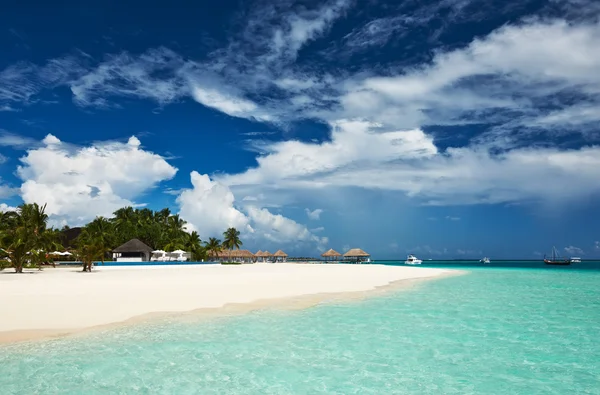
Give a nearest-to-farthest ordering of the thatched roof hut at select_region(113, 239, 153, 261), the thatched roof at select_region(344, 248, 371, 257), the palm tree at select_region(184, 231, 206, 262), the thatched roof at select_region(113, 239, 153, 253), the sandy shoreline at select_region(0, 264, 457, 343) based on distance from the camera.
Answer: the sandy shoreline at select_region(0, 264, 457, 343), the thatched roof at select_region(113, 239, 153, 253), the thatched roof hut at select_region(113, 239, 153, 261), the palm tree at select_region(184, 231, 206, 262), the thatched roof at select_region(344, 248, 371, 257)

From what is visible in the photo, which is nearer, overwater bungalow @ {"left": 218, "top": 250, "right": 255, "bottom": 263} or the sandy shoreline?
the sandy shoreline

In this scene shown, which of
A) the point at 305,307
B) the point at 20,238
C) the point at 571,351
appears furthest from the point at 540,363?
the point at 20,238

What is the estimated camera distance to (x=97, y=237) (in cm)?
6088

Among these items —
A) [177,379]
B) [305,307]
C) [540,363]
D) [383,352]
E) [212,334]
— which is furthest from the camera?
[305,307]

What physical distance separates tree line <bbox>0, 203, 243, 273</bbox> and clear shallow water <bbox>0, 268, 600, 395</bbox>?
28924 mm

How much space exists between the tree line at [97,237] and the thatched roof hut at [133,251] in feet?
5.58

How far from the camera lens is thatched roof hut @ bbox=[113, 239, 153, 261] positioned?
61500 millimetres

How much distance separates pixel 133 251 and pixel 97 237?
5327 mm

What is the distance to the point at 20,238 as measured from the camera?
33344 millimetres

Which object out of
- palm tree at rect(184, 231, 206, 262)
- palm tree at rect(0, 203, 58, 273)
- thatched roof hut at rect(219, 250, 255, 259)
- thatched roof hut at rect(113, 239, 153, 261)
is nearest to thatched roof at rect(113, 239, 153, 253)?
thatched roof hut at rect(113, 239, 153, 261)

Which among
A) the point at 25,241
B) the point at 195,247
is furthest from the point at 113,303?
the point at 195,247

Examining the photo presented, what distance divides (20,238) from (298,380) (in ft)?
111

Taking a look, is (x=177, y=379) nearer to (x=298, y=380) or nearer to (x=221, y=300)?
(x=298, y=380)

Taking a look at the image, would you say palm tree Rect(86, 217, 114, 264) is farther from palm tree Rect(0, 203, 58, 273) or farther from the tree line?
palm tree Rect(0, 203, 58, 273)
